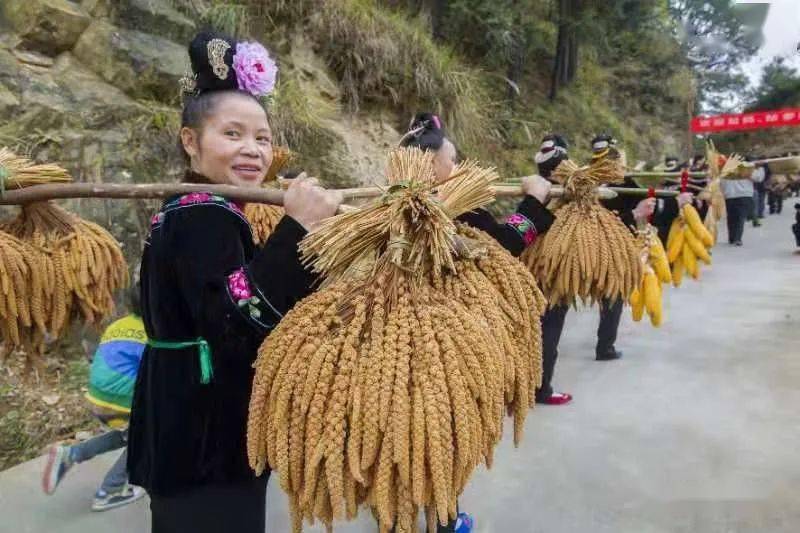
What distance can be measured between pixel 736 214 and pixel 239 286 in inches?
384

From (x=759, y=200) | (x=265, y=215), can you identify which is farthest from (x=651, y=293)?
(x=759, y=200)

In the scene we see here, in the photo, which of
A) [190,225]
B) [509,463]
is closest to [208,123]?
[190,225]

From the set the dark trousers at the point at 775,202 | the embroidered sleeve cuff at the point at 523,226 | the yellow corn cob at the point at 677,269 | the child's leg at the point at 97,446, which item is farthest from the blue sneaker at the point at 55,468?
the dark trousers at the point at 775,202

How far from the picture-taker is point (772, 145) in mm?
20844

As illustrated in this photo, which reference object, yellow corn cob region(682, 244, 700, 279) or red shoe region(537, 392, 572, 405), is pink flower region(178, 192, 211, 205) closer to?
red shoe region(537, 392, 572, 405)

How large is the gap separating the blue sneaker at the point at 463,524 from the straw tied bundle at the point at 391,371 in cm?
126

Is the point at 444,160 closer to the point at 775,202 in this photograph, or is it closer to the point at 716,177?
the point at 716,177

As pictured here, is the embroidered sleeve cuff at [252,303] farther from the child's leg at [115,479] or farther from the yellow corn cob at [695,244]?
the yellow corn cob at [695,244]

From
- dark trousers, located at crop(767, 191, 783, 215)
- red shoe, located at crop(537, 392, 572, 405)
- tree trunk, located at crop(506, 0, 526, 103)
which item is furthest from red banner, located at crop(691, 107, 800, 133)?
red shoe, located at crop(537, 392, 572, 405)

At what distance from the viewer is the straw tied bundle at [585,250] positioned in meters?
2.26

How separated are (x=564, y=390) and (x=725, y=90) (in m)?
22.1

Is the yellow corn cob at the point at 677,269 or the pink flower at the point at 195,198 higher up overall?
the pink flower at the point at 195,198

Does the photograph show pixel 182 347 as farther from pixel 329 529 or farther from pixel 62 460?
Answer: pixel 62 460

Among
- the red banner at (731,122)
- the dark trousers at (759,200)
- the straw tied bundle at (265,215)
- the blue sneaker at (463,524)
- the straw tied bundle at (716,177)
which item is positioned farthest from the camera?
the red banner at (731,122)
